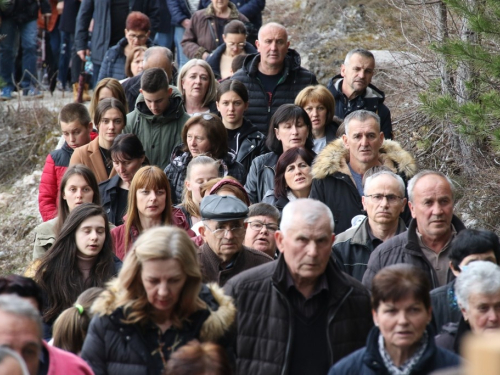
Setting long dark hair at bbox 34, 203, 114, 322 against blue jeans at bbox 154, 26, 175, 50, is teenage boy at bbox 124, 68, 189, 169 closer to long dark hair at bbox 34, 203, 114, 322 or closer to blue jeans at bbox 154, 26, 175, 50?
long dark hair at bbox 34, 203, 114, 322

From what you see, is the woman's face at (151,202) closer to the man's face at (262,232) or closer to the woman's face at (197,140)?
the man's face at (262,232)

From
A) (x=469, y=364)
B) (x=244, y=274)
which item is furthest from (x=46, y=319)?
(x=469, y=364)

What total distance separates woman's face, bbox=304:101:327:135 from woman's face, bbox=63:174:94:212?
257cm

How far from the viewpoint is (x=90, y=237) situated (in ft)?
21.4

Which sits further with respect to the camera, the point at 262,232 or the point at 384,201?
the point at 262,232

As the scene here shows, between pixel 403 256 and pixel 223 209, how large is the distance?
1252 millimetres

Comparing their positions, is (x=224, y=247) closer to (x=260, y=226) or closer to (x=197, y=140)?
(x=260, y=226)

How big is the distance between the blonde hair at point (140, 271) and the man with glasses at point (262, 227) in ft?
7.23

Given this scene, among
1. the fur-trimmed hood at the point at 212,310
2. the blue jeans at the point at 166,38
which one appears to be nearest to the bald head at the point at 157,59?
the blue jeans at the point at 166,38

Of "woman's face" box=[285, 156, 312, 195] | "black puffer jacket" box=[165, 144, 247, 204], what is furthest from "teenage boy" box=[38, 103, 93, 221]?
"woman's face" box=[285, 156, 312, 195]

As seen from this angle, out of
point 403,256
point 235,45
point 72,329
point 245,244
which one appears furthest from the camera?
point 235,45

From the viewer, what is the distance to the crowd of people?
467 cm

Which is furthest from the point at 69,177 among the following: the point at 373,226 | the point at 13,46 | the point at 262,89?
the point at 13,46

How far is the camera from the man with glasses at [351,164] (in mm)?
7680
